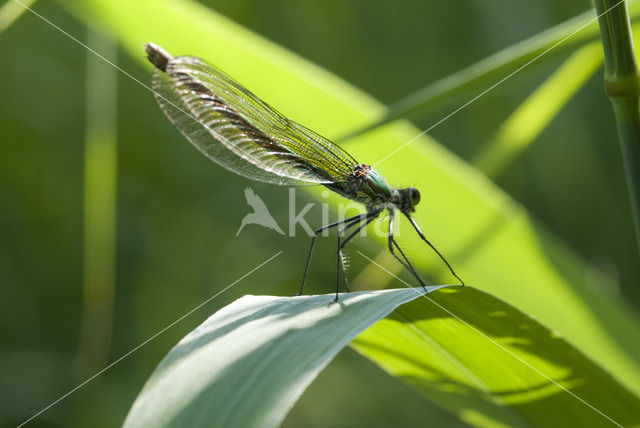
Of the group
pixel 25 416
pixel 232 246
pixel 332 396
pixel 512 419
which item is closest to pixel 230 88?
pixel 512 419

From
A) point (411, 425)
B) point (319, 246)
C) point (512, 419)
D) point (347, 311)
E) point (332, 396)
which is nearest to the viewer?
point (347, 311)

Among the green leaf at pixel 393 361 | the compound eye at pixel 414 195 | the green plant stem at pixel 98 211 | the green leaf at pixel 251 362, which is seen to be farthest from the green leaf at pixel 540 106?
the green plant stem at pixel 98 211

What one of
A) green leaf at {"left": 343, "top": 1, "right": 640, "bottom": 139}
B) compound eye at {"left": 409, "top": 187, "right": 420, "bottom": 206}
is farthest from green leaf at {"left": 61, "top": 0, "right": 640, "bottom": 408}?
green leaf at {"left": 343, "top": 1, "right": 640, "bottom": 139}

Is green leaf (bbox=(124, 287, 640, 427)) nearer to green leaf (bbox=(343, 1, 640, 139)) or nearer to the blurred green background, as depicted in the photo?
green leaf (bbox=(343, 1, 640, 139))

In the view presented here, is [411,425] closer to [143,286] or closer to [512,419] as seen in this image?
[512,419]

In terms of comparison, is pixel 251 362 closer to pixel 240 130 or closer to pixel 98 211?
pixel 240 130

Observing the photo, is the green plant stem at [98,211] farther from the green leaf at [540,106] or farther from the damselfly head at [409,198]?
the green leaf at [540,106]

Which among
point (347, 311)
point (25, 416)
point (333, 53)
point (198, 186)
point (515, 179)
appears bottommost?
point (25, 416)

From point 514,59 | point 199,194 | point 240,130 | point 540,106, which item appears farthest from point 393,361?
point 199,194
